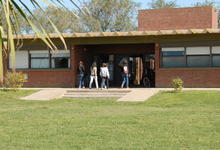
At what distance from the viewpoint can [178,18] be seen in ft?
105

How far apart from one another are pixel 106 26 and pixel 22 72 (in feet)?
99.7

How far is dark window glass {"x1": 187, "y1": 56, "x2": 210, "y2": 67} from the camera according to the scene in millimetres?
23484

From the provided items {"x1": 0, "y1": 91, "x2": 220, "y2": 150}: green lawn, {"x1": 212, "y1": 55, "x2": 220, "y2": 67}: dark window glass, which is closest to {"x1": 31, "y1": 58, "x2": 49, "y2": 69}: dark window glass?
{"x1": 212, "y1": 55, "x2": 220, "y2": 67}: dark window glass

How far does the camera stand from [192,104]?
1770 cm

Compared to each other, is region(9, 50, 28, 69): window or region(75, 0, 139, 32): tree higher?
region(75, 0, 139, 32): tree

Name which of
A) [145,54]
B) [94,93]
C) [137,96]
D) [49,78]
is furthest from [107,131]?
[145,54]

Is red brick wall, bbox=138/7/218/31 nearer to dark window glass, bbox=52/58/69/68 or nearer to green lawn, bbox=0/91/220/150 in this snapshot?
dark window glass, bbox=52/58/69/68

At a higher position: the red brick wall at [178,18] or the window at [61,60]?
the red brick wall at [178,18]

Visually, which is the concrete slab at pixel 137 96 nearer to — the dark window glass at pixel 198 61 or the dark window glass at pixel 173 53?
the dark window glass at pixel 173 53

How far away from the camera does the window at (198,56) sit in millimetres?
23433

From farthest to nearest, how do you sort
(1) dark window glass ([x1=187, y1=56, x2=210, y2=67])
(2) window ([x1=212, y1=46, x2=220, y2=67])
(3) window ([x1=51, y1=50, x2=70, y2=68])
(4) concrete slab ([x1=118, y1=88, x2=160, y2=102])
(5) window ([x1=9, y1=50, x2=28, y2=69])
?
(5) window ([x1=9, y1=50, x2=28, y2=69])
(3) window ([x1=51, y1=50, x2=70, y2=68])
(1) dark window glass ([x1=187, y1=56, x2=210, y2=67])
(2) window ([x1=212, y1=46, x2=220, y2=67])
(4) concrete slab ([x1=118, y1=88, x2=160, y2=102])

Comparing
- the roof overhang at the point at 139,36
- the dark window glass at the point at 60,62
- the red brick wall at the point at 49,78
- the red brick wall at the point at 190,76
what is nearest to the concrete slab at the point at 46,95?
the red brick wall at the point at 49,78

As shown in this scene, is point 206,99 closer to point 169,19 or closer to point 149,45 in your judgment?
point 149,45

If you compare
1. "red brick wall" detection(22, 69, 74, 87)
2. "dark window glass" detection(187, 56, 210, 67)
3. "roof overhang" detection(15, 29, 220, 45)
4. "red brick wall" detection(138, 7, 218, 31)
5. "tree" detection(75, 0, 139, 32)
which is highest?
"tree" detection(75, 0, 139, 32)
